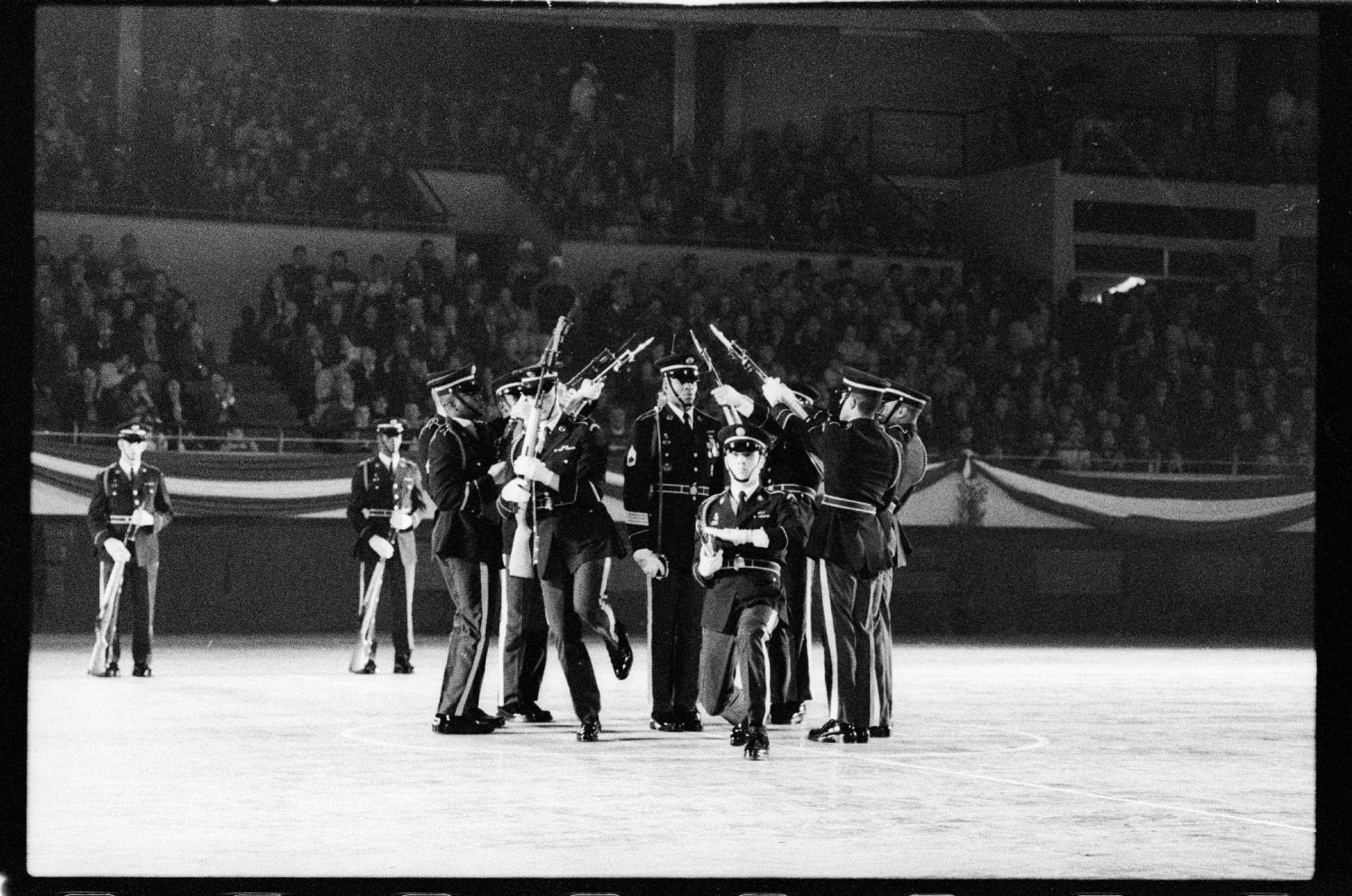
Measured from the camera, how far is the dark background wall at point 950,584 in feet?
54.0

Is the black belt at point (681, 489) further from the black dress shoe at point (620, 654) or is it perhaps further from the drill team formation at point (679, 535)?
the black dress shoe at point (620, 654)

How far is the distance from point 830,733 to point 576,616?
1366 mm

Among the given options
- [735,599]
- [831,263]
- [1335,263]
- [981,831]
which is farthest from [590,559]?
[831,263]

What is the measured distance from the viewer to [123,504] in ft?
40.1

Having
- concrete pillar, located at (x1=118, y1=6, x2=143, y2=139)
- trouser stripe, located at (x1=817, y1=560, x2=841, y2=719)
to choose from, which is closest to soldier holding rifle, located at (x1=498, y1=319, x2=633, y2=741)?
A: trouser stripe, located at (x1=817, y1=560, x2=841, y2=719)

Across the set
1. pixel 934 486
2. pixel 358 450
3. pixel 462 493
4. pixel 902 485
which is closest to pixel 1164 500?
pixel 934 486

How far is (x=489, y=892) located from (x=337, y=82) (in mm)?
18938

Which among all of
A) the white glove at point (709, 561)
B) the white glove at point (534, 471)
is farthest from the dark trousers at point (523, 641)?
the white glove at point (709, 561)

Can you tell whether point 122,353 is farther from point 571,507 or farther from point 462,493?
point 571,507

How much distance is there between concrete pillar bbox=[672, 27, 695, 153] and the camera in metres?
23.7

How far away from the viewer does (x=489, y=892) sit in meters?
5.04

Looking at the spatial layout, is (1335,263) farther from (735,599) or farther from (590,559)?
(590,559)

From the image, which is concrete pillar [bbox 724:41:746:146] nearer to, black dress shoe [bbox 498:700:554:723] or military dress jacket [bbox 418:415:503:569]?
black dress shoe [bbox 498:700:554:723]

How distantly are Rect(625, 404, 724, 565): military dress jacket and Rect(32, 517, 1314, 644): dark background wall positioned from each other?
7963 millimetres
